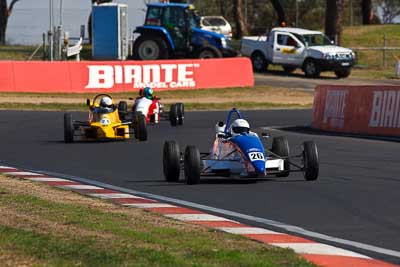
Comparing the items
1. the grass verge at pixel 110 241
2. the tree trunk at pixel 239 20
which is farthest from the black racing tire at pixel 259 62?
the grass verge at pixel 110 241

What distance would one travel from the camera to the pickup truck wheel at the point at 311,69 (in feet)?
153

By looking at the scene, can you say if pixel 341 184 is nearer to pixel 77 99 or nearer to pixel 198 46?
pixel 77 99

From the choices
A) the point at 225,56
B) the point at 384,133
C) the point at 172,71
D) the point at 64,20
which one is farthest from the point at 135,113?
the point at 64,20

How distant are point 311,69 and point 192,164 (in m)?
32.2

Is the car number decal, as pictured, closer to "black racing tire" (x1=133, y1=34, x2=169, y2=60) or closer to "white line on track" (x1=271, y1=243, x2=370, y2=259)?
"white line on track" (x1=271, y1=243, x2=370, y2=259)

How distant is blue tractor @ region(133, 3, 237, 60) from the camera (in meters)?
45.7

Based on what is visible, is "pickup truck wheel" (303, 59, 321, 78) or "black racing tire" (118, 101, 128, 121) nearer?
"black racing tire" (118, 101, 128, 121)

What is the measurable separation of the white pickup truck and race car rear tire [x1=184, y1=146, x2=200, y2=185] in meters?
31.2

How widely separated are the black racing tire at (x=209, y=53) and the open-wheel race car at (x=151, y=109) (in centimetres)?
1699

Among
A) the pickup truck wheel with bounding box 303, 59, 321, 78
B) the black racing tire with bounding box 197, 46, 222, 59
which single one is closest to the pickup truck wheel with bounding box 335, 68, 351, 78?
the pickup truck wheel with bounding box 303, 59, 321, 78

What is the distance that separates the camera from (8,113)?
32188mm

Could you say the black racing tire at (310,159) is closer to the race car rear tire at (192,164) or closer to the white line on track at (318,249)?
the race car rear tire at (192,164)

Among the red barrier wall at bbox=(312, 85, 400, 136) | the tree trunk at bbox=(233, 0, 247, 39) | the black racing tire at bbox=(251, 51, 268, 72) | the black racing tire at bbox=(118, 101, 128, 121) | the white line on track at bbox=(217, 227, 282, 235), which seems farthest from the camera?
the tree trunk at bbox=(233, 0, 247, 39)

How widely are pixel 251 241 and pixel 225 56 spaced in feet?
117
